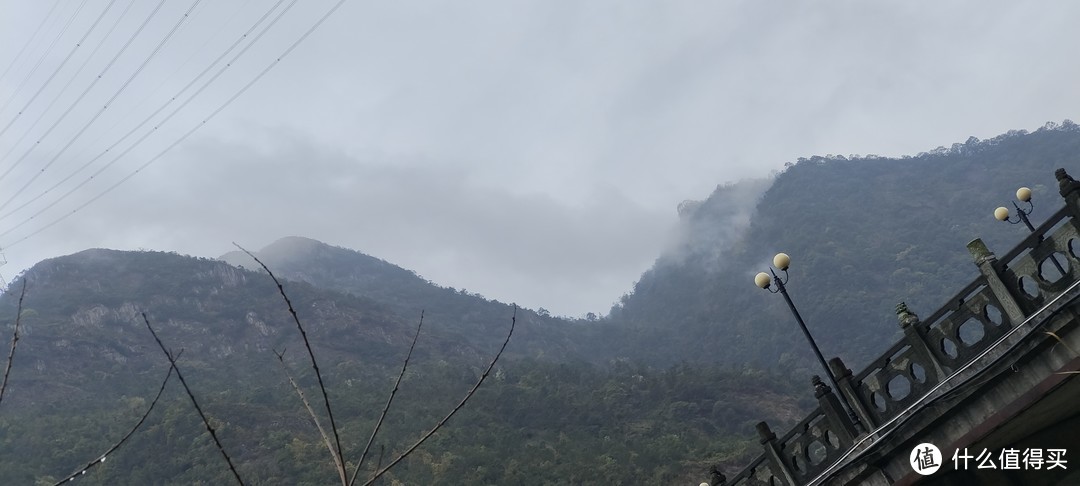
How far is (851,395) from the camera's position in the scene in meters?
10.6

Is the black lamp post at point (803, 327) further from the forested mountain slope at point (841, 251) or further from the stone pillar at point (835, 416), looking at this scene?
the forested mountain slope at point (841, 251)

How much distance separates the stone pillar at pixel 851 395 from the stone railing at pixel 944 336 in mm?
13

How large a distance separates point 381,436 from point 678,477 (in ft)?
68.9

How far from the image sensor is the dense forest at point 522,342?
2120 inches

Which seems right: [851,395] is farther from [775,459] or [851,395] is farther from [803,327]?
[775,459]

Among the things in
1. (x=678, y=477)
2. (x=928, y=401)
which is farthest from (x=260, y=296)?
(x=928, y=401)

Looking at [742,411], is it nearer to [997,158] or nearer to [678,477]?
[678,477]

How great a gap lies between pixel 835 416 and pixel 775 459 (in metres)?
1.29

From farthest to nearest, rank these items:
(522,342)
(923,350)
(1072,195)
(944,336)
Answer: (522,342), (923,350), (944,336), (1072,195)

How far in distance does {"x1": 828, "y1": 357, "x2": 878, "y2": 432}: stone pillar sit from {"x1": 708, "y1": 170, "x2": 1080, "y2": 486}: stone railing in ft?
0.04

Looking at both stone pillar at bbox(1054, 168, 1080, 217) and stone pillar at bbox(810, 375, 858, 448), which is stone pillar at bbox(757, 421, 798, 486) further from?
stone pillar at bbox(1054, 168, 1080, 217)

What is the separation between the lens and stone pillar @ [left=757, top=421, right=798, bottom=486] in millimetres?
11211

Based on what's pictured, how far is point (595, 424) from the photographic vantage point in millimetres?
64938

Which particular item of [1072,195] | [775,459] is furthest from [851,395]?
[1072,195]
